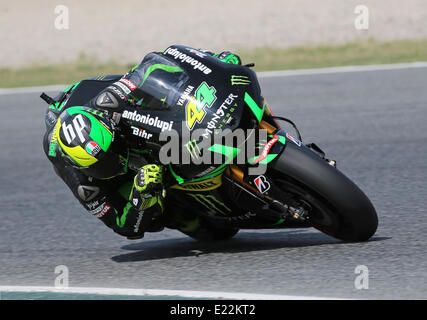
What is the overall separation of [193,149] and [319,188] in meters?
0.70

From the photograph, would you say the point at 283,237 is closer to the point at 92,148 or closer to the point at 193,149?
the point at 193,149

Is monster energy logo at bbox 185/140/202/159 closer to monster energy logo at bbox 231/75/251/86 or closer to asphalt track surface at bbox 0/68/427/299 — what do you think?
monster energy logo at bbox 231/75/251/86

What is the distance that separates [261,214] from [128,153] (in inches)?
32.6

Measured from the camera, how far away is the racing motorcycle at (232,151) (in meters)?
4.28

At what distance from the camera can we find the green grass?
1152 cm

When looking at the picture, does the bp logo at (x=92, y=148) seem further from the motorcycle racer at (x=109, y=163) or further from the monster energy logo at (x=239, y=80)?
the monster energy logo at (x=239, y=80)

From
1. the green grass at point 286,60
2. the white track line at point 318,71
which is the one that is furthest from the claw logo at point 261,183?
the green grass at point 286,60

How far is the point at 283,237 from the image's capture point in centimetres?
525

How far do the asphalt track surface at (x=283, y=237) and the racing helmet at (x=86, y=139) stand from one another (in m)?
0.72

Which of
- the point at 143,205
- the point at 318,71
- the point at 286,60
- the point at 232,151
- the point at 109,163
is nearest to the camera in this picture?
the point at 232,151

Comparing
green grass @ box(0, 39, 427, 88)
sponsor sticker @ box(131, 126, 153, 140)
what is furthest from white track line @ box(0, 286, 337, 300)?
green grass @ box(0, 39, 427, 88)

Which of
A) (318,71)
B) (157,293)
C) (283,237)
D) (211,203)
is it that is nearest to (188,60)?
(211,203)
